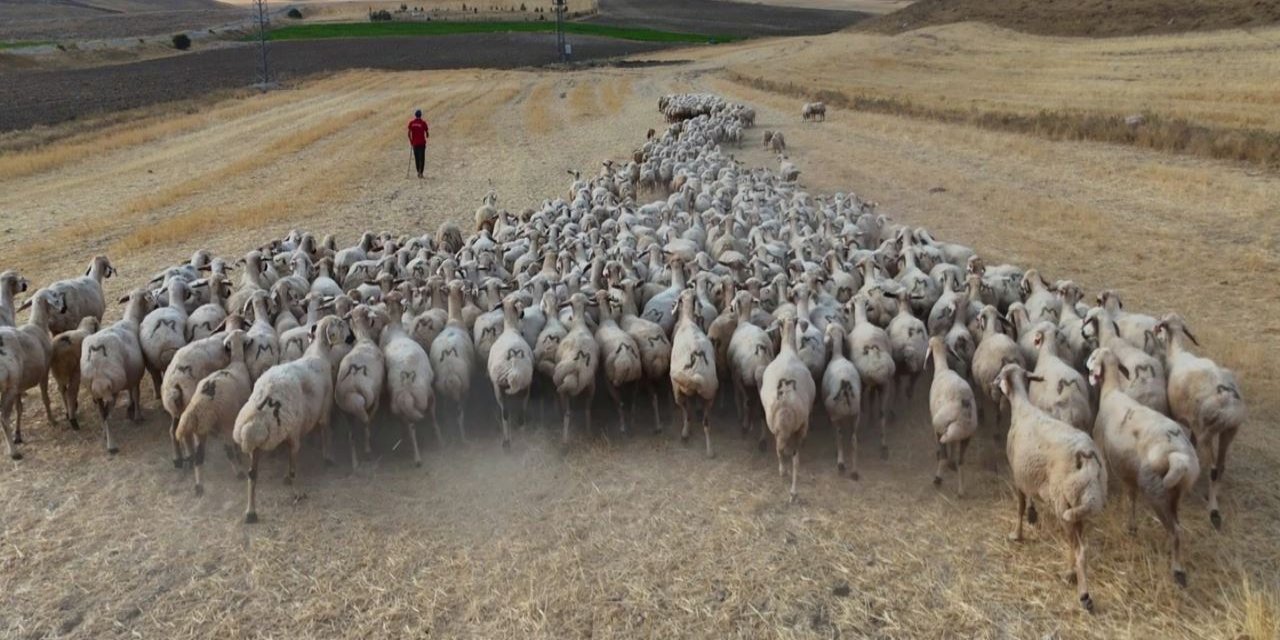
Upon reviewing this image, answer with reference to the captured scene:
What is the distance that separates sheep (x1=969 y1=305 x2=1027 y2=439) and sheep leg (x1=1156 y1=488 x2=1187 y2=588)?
7.24ft

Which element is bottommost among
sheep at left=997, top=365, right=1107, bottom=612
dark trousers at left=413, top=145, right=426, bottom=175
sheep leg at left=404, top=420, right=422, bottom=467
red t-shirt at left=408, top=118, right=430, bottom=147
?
sheep leg at left=404, top=420, right=422, bottom=467

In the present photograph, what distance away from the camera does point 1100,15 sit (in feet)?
194

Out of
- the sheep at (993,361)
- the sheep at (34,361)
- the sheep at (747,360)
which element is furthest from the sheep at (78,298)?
the sheep at (993,361)

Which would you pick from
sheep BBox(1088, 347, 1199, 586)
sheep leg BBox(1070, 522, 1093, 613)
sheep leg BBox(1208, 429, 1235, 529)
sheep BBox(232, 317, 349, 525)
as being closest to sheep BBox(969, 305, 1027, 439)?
sheep BBox(1088, 347, 1199, 586)

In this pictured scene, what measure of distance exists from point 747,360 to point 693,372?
67 cm

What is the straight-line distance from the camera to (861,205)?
57.3 feet

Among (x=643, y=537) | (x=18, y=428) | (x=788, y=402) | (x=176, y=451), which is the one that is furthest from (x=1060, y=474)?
(x=18, y=428)

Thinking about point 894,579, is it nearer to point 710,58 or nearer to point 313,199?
point 313,199

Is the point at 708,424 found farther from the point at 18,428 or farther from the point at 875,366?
the point at 18,428

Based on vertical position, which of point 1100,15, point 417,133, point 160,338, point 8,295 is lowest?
point 160,338

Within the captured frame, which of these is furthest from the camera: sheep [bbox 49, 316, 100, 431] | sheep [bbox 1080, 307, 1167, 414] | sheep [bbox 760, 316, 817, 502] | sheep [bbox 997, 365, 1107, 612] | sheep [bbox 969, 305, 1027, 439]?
sheep [bbox 49, 316, 100, 431]

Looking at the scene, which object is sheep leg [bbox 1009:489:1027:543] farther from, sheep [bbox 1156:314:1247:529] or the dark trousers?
the dark trousers

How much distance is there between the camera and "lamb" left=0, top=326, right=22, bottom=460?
9.34 m

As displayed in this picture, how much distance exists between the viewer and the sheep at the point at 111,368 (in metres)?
9.47
